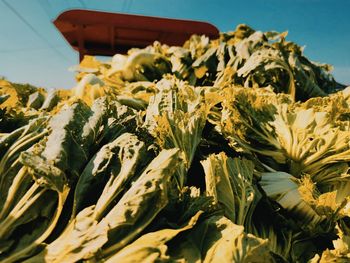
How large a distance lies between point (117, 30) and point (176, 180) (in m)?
4.88

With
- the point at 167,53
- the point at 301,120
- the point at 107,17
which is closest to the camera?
the point at 301,120

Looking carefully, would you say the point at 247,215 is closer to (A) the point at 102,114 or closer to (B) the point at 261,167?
(B) the point at 261,167

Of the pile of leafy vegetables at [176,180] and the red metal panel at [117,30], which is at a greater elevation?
the red metal panel at [117,30]

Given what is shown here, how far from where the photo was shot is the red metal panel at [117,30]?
5340 mm

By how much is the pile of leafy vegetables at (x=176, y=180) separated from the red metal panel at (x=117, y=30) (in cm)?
340

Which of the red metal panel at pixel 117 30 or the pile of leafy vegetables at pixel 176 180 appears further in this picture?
the red metal panel at pixel 117 30

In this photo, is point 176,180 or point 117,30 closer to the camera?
point 176,180

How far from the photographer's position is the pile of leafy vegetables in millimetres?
1031

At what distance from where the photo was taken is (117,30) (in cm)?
566

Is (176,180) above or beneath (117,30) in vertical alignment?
beneath

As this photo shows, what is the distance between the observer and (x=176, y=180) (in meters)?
1.30

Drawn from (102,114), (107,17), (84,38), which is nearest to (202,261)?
(102,114)

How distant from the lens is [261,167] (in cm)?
178

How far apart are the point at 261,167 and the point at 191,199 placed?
692 millimetres
